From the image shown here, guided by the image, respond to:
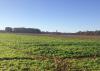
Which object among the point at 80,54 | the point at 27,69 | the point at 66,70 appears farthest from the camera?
the point at 80,54

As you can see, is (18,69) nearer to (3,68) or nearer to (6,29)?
(3,68)

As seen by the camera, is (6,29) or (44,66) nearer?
(44,66)

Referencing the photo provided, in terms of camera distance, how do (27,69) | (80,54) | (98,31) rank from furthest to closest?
(98,31)
(80,54)
(27,69)

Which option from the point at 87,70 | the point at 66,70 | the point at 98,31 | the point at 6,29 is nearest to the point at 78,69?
the point at 87,70

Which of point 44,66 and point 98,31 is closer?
point 44,66

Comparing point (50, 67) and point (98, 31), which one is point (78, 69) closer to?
point (50, 67)

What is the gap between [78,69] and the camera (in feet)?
52.3

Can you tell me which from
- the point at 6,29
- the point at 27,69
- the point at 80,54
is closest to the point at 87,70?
the point at 27,69

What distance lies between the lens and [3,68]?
52.5 feet

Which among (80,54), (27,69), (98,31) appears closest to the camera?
(27,69)

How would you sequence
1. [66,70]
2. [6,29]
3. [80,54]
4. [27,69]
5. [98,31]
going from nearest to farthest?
[66,70] → [27,69] → [80,54] → [98,31] → [6,29]

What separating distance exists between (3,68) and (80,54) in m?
10.9

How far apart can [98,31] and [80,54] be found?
107642 millimetres

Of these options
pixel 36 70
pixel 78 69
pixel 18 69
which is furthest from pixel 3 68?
pixel 78 69
